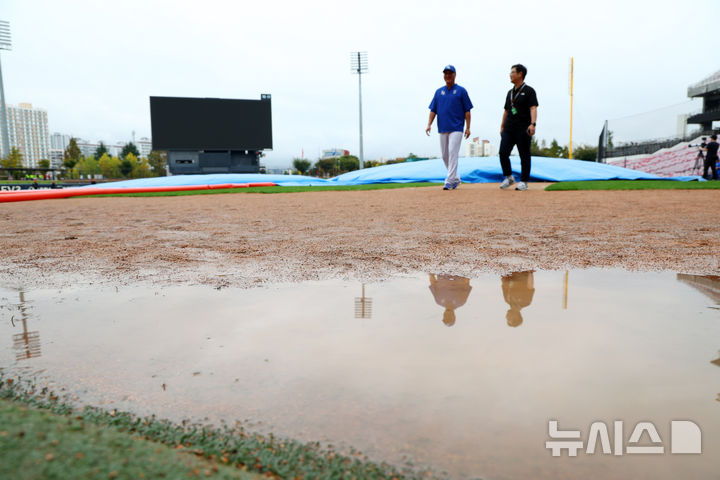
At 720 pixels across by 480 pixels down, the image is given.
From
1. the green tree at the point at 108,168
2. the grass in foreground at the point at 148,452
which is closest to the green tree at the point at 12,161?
the green tree at the point at 108,168

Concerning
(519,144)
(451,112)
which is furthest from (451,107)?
(519,144)

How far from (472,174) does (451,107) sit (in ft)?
11.8

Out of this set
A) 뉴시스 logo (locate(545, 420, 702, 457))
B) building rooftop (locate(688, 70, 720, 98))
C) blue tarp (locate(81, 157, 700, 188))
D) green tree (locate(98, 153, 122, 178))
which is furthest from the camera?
green tree (locate(98, 153, 122, 178))

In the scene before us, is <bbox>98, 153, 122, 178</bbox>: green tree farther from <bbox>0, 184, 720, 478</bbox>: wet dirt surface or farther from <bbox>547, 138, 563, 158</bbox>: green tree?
<bbox>0, 184, 720, 478</bbox>: wet dirt surface

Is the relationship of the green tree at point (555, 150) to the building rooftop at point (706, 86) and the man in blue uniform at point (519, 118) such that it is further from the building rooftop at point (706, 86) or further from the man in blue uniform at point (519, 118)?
the man in blue uniform at point (519, 118)

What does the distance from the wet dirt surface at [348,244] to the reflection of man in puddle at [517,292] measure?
154 mm

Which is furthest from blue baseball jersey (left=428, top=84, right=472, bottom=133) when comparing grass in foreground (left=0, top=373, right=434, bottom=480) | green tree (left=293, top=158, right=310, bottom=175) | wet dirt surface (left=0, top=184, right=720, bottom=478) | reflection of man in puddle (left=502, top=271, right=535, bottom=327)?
green tree (left=293, top=158, right=310, bottom=175)

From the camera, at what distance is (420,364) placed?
3.22ft

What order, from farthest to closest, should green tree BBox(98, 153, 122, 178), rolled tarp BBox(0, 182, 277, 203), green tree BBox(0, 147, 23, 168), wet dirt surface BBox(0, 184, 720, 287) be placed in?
green tree BBox(98, 153, 122, 178) < green tree BBox(0, 147, 23, 168) < rolled tarp BBox(0, 182, 277, 203) < wet dirt surface BBox(0, 184, 720, 287)

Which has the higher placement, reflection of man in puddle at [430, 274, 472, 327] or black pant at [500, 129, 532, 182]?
black pant at [500, 129, 532, 182]

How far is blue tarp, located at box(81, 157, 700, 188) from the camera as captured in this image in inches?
377


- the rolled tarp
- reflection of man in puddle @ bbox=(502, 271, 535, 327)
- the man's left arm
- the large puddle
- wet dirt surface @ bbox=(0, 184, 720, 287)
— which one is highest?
the man's left arm

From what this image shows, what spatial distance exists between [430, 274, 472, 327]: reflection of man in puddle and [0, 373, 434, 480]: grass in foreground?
62cm

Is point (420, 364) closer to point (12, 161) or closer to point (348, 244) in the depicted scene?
point (348, 244)
